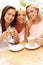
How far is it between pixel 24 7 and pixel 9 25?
25 cm

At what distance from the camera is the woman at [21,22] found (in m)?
1.58

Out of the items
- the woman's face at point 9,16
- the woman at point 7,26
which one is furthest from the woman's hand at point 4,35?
the woman's face at point 9,16

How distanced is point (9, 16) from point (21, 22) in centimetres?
16

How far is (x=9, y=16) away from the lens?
1.53 meters

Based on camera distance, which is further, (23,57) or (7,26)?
(7,26)

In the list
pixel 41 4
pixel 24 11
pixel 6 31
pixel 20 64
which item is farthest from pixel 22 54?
pixel 41 4

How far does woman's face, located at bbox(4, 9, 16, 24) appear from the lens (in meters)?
1.53

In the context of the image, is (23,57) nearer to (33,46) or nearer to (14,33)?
(33,46)

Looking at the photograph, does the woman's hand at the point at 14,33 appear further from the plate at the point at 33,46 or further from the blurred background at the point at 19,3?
the blurred background at the point at 19,3

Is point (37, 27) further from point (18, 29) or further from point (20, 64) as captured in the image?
point (20, 64)

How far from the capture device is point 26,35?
1.66 m

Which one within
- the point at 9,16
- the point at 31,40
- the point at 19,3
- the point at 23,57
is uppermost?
the point at 19,3

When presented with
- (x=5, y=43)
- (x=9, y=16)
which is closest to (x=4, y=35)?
(x=5, y=43)

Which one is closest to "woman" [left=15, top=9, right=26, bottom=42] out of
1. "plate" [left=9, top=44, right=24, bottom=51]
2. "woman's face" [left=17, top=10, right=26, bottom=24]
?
"woman's face" [left=17, top=10, right=26, bottom=24]
